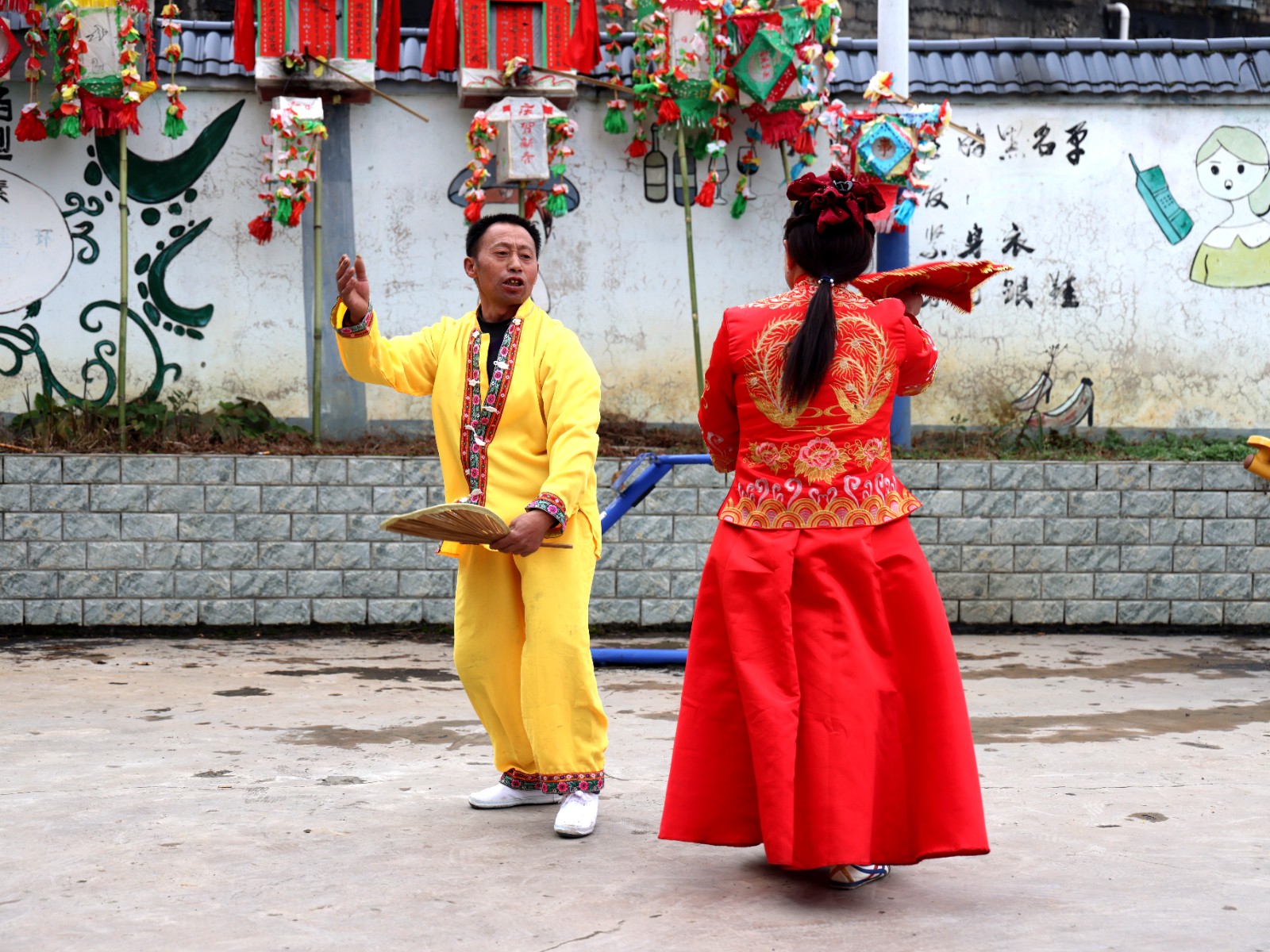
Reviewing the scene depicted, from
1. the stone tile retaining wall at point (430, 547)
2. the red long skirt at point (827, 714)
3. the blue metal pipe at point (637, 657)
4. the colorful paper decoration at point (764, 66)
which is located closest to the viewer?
the red long skirt at point (827, 714)

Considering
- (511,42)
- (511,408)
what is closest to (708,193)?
(511,42)

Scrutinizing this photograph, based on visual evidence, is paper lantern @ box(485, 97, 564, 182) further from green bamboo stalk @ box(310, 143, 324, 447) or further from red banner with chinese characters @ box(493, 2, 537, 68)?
green bamboo stalk @ box(310, 143, 324, 447)

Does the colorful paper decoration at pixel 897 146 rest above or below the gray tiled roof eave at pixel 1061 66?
below

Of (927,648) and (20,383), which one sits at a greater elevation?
(20,383)

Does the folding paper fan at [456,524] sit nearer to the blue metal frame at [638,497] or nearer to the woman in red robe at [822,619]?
the woman in red robe at [822,619]

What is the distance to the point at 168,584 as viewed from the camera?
7.14m

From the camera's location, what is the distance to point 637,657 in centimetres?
639

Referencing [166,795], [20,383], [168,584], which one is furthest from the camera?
[20,383]

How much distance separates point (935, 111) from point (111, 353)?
4.53 metres

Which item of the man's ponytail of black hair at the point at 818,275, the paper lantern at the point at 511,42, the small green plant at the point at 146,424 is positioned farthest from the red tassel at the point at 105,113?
the man's ponytail of black hair at the point at 818,275

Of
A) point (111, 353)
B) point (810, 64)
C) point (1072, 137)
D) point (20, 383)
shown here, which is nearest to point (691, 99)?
point (810, 64)

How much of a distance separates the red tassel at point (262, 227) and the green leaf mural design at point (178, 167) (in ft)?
1.46

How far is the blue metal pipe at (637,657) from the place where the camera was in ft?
20.9

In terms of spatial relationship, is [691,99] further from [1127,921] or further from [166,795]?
[1127,921]
